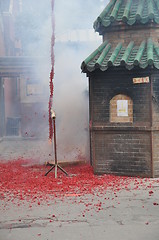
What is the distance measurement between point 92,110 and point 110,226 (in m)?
4.06

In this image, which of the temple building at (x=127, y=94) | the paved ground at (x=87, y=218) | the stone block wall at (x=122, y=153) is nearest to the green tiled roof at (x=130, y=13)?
the temple building at (x=127, y=94)

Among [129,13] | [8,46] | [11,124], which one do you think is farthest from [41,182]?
[8,46]

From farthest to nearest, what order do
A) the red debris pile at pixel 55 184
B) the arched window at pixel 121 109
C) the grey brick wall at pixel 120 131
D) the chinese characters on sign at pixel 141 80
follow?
the arched window at pixel 121 109
the grey brick wall at pixel 120 131
the chinese characters on sign at pixel 141 80
the red debris pile at pixel 55 184

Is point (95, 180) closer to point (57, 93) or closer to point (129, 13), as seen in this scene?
point (129, 13)

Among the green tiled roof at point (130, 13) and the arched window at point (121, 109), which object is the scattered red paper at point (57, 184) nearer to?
the arched window at point (121, 109)

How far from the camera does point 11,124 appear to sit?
24578mm

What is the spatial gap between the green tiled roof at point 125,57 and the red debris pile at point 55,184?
255 centimetres

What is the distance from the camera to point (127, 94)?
859cm

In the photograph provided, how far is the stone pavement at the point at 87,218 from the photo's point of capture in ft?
16.1

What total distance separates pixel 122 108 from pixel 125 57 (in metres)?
1.20

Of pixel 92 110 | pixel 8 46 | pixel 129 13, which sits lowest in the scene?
pixel 92 110

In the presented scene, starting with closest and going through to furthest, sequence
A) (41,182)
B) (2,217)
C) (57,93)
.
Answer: (2,217) → (41,182) → (57,93)

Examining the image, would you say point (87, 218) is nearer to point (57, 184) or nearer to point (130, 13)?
point (57, 184)

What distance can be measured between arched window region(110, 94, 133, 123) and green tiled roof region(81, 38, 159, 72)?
2.66 feet
